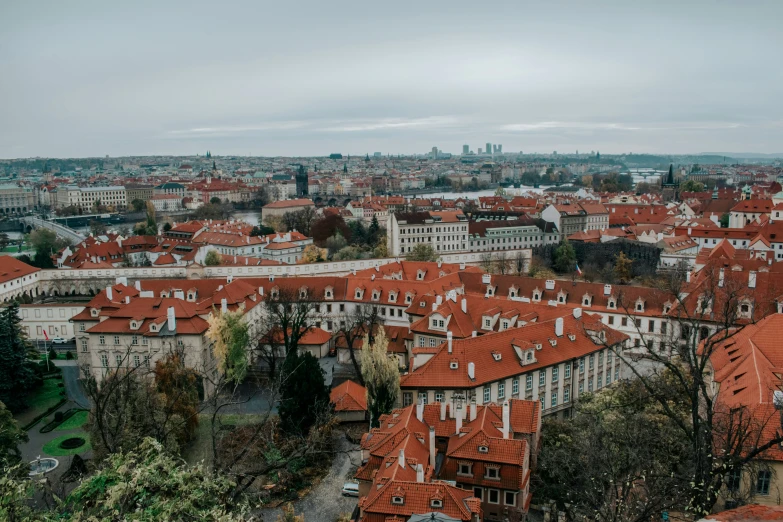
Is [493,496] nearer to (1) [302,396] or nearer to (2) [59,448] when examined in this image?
(1) [302,396]

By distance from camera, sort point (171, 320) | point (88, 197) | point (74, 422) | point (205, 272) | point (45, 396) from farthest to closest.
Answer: point (88, 197)
point (205, 272)
point (45, 396)
point (171, 320)
point (74, 422)

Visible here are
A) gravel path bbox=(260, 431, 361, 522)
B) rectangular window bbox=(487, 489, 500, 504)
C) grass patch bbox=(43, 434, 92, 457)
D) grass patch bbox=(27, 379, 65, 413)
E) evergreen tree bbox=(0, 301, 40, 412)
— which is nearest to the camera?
rectangular window bbox=(487, 489, 500, 504)

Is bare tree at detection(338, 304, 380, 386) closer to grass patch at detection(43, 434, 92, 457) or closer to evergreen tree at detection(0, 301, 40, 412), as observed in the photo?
grass patch at detection(43, 434, 92, 457)

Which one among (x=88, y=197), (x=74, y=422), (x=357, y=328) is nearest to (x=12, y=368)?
(x=74, y=422)

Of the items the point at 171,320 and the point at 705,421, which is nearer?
the point at 705,421

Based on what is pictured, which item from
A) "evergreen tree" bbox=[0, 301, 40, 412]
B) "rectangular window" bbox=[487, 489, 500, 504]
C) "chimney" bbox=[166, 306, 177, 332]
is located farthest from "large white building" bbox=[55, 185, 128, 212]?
"rectangular window" bbox=[487, 489, 500, 504]

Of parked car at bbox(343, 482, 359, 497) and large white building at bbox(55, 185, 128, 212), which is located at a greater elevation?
large white building at bbox(55, 185, 128, 212)
